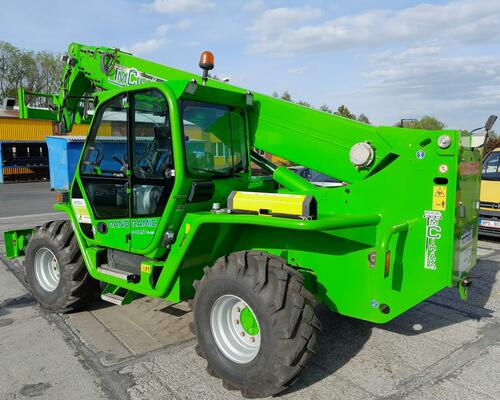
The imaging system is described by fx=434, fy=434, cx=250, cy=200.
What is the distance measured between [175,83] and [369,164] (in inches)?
68.7

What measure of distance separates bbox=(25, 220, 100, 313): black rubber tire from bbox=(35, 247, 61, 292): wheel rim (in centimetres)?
11

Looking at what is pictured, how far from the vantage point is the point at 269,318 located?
9.70 ft

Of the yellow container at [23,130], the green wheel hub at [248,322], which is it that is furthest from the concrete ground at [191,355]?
the yellow container at [23,130]

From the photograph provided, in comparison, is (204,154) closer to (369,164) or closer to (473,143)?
(369,164)

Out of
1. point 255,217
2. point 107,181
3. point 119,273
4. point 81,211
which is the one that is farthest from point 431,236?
point 81,211

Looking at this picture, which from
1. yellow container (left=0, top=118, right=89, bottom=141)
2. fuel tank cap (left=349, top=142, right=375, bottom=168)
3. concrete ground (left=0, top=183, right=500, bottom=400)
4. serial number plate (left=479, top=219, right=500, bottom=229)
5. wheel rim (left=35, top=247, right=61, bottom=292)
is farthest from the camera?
yellow container (left=0, top=118, right=89, bottom=141)

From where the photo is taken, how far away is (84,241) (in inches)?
178

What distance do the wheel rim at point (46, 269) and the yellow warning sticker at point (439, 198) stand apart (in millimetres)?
4030

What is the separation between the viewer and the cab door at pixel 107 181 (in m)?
4.01

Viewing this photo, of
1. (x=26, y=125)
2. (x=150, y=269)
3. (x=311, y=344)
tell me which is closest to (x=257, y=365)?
(x=311, y=344)

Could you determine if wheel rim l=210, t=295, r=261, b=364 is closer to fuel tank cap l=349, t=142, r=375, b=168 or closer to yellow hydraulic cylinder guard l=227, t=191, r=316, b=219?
yellow hydraulic cylinder guard l=227, t=191, r=316, b=219

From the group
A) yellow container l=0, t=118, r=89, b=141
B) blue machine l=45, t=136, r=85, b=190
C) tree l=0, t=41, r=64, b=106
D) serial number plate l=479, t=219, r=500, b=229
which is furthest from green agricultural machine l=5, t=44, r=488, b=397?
tree l=0, t=41, r=64, b=106

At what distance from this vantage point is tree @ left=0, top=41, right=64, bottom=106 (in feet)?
142

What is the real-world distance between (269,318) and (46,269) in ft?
10.6
